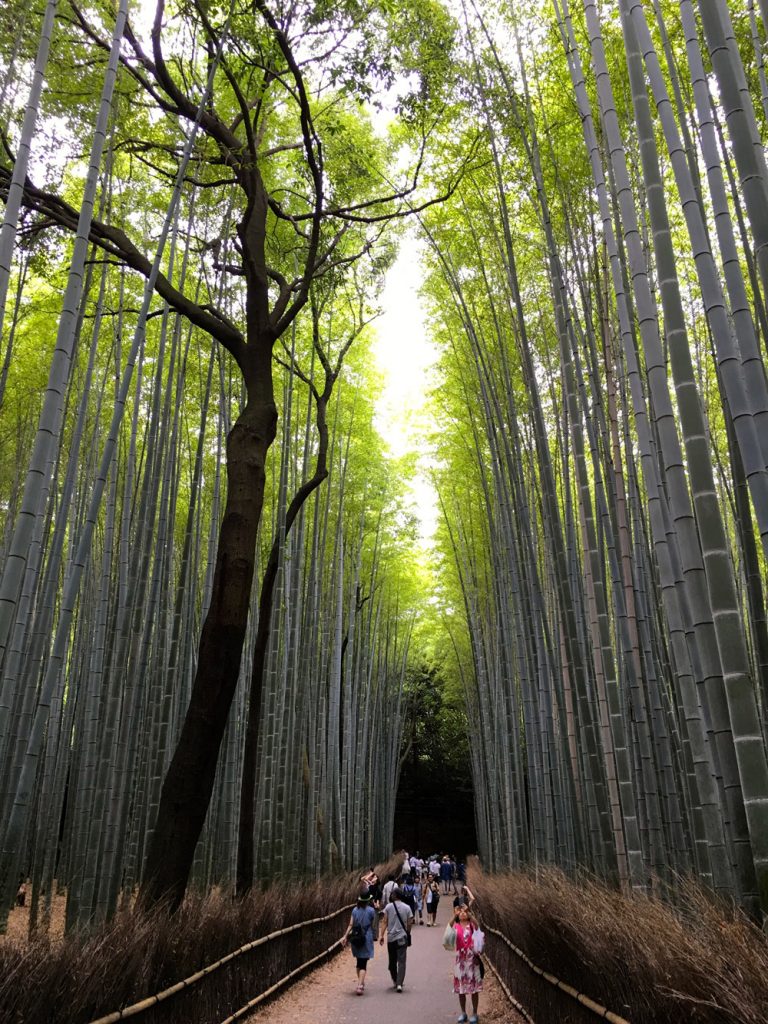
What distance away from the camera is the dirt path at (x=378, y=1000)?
4.22 meters

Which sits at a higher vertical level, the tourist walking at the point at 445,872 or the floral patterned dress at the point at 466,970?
the floral patterned dress at the point at 466,970

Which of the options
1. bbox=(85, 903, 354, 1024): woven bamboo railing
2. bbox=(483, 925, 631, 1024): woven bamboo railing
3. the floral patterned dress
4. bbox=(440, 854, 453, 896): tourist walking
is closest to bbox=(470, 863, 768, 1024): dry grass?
bbox=(483, 925, 631, 1024): woven bamboo railing

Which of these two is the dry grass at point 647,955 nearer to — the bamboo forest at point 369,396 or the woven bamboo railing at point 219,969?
the bamboo forest at point 369,396

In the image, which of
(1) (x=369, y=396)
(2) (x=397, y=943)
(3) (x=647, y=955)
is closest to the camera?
(3) (x=647, y=955)

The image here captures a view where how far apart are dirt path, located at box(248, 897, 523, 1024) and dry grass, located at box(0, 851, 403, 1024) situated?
199 mm

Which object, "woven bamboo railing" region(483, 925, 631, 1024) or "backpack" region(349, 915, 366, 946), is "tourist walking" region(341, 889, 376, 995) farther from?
"woven bamboo railing" region(483, 925, 631, 1024)

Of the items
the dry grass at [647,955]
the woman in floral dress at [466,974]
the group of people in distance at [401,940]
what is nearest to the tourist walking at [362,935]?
the group of people in distance at [401,940]

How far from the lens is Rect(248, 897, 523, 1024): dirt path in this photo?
13.9 ft

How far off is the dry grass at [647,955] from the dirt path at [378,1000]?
3.51ft

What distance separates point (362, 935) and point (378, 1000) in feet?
1.43

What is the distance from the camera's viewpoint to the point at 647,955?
5.81 ft

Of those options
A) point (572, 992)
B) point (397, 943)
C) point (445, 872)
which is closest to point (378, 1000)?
point (397, 943)

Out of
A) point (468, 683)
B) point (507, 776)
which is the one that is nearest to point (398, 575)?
point (468, 683)

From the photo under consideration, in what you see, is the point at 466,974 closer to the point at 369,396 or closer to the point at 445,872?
the point at 369,396
